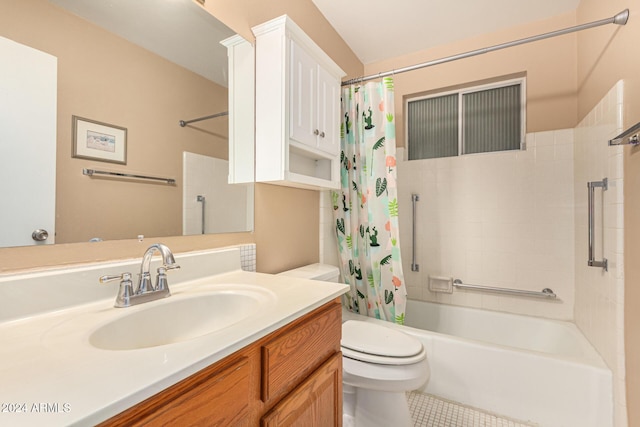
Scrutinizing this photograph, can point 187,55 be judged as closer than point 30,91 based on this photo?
No

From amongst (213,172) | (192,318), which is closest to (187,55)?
(213,172)

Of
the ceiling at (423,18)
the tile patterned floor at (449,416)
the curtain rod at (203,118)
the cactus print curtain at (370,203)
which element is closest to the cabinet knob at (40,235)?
the curtain rod at (203,118)

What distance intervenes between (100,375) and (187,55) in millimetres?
1148

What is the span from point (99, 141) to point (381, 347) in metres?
1.32

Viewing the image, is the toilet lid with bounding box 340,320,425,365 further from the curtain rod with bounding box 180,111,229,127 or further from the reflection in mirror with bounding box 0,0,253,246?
the curtain rod with bounding box 180,111,229,127

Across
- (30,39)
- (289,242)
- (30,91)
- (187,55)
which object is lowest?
(289,242)

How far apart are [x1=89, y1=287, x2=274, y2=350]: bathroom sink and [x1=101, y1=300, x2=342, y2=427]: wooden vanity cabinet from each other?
0.44 feet

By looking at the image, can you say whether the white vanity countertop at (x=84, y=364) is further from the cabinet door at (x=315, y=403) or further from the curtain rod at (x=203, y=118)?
the curtain rod at (x=203, y=118)

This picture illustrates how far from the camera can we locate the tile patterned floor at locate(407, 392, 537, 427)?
1.50m

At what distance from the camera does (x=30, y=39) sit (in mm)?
761

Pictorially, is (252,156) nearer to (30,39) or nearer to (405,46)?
(30,39)

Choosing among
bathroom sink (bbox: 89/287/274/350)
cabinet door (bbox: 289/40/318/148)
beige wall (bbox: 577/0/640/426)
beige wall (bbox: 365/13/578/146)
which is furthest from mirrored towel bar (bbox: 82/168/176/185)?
beige wall (bbox: 365/13/578/146)

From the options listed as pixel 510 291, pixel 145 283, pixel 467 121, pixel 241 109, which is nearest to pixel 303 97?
pixel 241 109

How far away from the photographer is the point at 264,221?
5.06 feet
